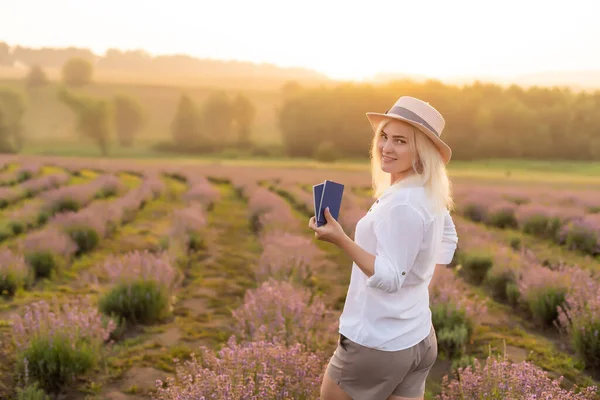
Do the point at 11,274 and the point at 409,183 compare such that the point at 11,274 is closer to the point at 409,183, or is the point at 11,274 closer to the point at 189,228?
the point at 189,228

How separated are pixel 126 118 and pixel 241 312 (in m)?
70.9

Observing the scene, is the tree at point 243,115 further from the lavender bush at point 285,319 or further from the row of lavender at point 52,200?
the lavender bush at point 285,319

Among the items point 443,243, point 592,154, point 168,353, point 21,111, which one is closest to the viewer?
point 443,243

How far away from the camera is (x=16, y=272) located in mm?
6742

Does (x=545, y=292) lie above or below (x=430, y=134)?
below

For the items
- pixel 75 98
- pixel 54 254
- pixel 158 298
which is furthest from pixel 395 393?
pixel 75 98

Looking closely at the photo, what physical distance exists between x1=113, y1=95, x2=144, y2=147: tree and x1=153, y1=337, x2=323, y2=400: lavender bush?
2808 inches

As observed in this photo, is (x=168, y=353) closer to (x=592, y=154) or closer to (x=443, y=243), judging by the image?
(x=443, y=243)

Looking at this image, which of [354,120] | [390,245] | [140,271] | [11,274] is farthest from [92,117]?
[390,245]

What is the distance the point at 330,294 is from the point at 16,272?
13.7 feet

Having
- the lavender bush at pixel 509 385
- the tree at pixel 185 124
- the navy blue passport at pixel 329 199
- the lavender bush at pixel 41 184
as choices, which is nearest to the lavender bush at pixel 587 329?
the lavender bush at pixel 509 385

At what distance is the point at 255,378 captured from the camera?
312cm

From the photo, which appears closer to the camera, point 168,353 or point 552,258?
point 168,353

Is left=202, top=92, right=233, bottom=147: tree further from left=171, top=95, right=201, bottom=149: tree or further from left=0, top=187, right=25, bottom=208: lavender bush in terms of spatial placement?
left=0, top=187, right=25, bottom=208: lavender bush
